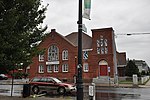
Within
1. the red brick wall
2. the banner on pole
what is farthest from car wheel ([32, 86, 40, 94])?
the red brick wall

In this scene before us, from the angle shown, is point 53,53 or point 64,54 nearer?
point 64,54

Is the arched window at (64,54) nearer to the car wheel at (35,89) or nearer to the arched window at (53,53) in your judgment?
the arched window at (53,53)

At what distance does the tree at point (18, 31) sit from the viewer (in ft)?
37.3

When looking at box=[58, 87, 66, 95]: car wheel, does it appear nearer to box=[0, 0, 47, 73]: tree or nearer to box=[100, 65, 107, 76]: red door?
box=[0, 0, 47, 73]: tree

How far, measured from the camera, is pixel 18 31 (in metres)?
12.4

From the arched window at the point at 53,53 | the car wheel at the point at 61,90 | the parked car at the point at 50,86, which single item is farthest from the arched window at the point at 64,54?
the car wheel at the point at 61,90

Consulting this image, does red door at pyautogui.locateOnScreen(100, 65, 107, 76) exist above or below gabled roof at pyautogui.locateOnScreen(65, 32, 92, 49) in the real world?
below

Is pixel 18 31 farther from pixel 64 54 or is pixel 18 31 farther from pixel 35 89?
pixel 64 54

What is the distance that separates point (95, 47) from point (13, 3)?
3238 centimetres

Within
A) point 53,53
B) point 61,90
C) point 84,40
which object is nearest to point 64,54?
point 53,53

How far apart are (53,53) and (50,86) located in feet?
89.6

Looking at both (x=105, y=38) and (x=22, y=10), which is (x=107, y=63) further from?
(x=22, y=10)

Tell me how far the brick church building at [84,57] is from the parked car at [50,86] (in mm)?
17062

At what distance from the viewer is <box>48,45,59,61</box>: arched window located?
157 ft
